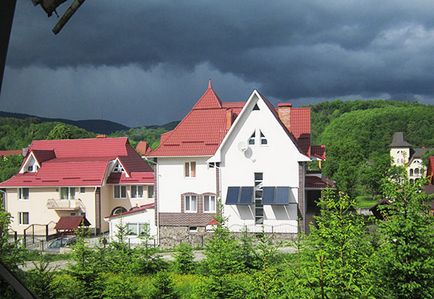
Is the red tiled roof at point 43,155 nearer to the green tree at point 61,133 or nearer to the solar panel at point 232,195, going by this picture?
the solar panel at point 232,195

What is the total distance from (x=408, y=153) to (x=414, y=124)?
20824mm

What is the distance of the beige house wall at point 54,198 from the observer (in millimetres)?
32125

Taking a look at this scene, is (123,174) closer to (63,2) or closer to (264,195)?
(264,195)

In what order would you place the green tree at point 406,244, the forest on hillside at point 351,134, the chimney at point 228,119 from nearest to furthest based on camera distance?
the green tree at point 406,244 → the chimney at point 228,119 → the forest on hillside at point 351,134

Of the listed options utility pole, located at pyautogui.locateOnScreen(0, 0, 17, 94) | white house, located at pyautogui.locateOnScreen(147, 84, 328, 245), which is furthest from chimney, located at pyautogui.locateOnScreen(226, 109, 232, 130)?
utility pole, located at pyautogui.locateOnScreen(0, 0, 17, 94)

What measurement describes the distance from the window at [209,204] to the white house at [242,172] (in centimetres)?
6

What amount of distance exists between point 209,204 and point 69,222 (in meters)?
10.5

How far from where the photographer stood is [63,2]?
178 centimetres

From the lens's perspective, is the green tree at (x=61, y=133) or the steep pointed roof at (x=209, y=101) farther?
the green tree at (x=61, y=133)

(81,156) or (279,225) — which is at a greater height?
(81,156)

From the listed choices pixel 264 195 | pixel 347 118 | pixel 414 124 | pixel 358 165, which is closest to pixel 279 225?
pixel 264 195

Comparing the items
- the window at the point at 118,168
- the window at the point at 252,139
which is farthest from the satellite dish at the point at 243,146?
the window at the point at 118,168

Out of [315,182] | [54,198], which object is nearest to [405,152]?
[315,182]

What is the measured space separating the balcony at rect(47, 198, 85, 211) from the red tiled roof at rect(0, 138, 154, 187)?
123cm
